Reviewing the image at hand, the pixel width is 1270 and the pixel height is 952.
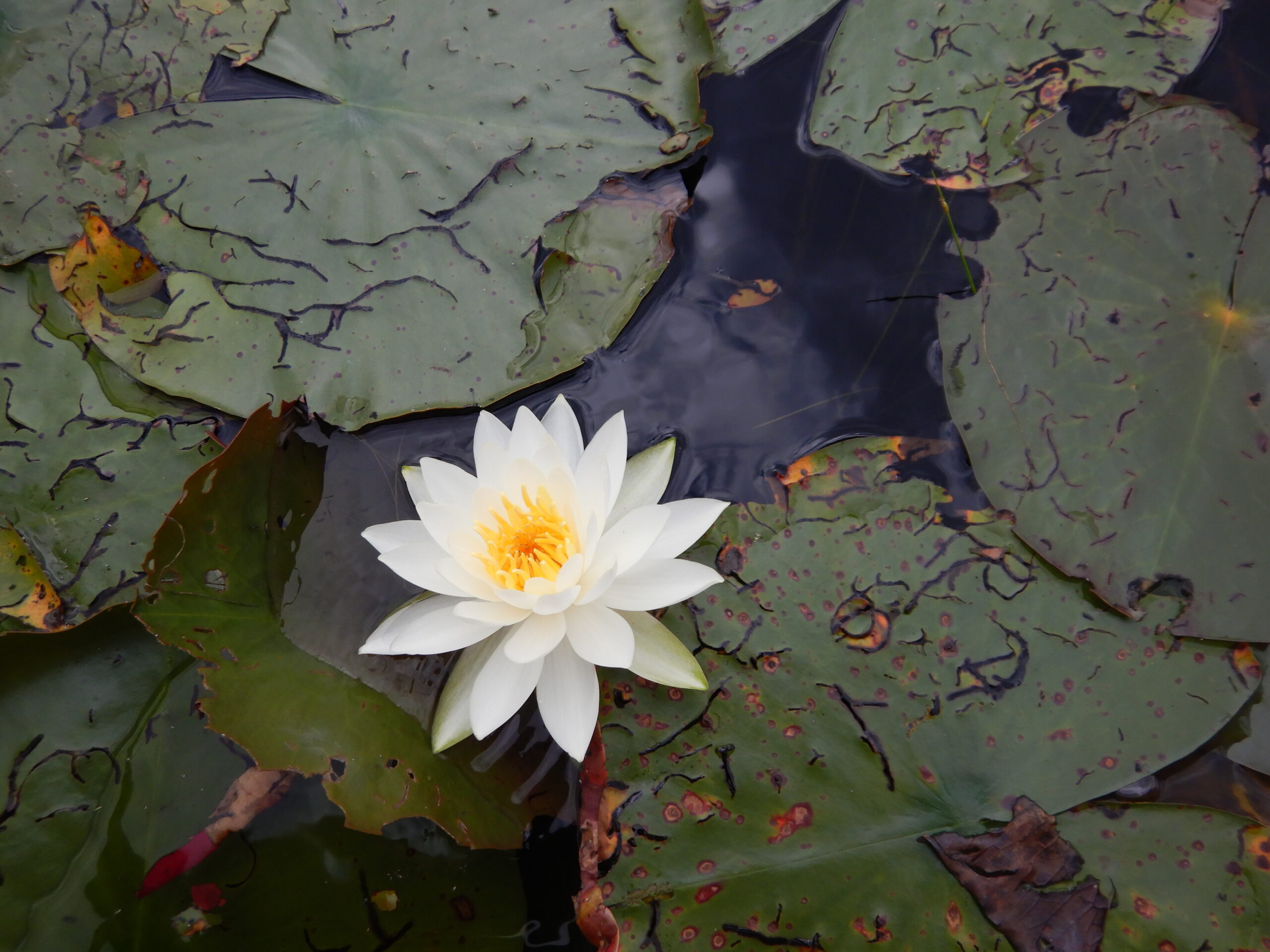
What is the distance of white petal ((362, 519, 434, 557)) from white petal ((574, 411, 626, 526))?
45 cm

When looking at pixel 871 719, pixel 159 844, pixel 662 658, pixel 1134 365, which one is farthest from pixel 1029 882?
pixel 159 844

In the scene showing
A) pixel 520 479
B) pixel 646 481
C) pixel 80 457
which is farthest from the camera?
pixel 80 457

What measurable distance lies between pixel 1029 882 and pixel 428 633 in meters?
1.61

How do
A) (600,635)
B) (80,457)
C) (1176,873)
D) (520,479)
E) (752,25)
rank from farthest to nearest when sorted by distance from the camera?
(752,25) → (80,457) → (520,479) → (600,635) → (1176,873)

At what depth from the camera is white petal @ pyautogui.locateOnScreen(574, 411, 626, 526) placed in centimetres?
175

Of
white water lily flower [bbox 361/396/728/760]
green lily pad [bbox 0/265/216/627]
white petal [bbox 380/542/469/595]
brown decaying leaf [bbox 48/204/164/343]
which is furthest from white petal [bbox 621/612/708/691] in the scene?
brown decaying leaf [bbox 48/204/164/343]

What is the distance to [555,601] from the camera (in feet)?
5.40

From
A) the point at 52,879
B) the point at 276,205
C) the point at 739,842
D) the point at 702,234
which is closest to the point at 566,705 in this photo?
the point at 739,842

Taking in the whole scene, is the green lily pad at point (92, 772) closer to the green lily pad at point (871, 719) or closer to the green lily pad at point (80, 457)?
the green lily pad at point (80, 457)

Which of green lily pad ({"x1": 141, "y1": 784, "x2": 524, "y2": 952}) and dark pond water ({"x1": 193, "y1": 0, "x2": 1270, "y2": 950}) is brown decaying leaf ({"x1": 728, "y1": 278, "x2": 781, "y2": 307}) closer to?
dark pond water ({"x1": 193, "y1": 0, "x2": 1270, "y2": 950})

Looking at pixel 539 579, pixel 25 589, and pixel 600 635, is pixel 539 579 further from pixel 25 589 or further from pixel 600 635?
pixel 25 589

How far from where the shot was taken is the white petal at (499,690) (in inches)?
66.1

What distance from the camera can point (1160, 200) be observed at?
2084 millimetres

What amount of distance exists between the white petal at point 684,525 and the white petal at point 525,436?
0.42 meters
